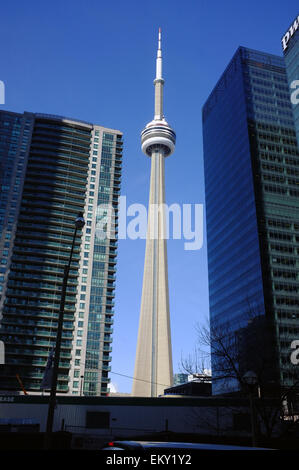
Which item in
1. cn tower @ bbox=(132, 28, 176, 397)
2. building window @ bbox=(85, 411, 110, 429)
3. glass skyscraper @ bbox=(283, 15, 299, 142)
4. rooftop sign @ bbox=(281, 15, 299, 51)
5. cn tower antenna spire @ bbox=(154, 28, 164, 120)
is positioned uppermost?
cn tower antenna spire @ bbox=(154, 28, 164, 120)

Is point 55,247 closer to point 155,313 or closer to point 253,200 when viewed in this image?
point 155,313

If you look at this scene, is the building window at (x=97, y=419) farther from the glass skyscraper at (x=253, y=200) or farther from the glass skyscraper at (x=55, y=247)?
the glass skyscraper at (x=55, y=247)

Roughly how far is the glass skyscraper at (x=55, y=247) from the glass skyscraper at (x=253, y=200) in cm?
3180

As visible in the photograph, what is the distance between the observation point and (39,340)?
103312 mm

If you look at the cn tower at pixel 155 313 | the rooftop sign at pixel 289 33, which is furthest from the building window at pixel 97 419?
the rooftop sign at pixel 289 33

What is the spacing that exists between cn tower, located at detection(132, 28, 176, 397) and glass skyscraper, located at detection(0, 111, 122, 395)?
23.8 m

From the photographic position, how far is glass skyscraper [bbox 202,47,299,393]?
103750 millimetres

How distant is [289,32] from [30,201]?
253 ft

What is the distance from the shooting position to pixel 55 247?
11262 cm

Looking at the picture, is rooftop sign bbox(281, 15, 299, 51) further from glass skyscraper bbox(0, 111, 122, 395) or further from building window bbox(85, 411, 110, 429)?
building window bbox(85, 411, 110, 429)

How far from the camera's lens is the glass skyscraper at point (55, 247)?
101938mm

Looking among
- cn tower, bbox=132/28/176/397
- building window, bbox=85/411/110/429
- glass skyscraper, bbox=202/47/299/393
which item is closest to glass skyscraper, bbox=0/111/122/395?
cn tower, bbox=132/28/176/397
